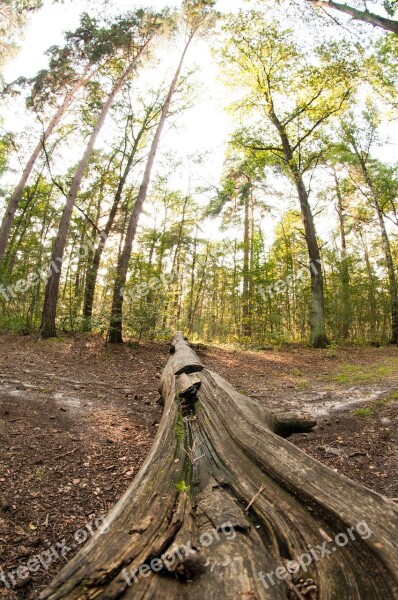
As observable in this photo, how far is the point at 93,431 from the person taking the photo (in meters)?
4.21

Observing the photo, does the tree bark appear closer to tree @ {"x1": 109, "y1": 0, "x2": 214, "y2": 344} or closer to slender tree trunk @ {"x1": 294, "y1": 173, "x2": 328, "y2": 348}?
tree @ {"x1": 109, "y1": 0, "x2": 214, "y2": 344}

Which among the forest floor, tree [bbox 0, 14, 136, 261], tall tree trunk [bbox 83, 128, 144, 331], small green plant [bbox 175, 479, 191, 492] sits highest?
tree [bbox 0, 14, 136, 261]

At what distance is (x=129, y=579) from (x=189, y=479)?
0.98 metres

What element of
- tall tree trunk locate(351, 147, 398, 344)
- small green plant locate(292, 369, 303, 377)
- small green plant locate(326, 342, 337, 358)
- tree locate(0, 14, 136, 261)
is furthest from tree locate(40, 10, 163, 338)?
tall tree trunk locate(351, 147, 398, 344)

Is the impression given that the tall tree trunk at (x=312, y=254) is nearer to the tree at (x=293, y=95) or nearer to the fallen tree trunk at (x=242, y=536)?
the tree at (x=293, y=95)

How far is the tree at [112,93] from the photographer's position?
11.1 m

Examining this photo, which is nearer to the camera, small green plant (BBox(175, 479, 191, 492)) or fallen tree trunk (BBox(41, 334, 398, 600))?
fallen tree trunk (BBox(41, 334, 398, 600))

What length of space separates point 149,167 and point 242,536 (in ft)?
38.5

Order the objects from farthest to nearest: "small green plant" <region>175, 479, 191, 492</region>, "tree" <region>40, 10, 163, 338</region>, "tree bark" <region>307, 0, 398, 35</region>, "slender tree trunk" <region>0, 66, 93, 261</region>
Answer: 1. "slender tree trunk" <region>0, 66, 93, 261</region>
2. "tree" <region>40, 10, 163, 338</region>
3. "tree bark" <region>307, 0, 398, 35</region>
4. "small green plant" <region>175, 479, 191, 492</region>

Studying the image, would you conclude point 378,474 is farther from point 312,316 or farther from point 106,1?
point 106,1

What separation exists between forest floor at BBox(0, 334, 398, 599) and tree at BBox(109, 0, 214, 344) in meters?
1.33

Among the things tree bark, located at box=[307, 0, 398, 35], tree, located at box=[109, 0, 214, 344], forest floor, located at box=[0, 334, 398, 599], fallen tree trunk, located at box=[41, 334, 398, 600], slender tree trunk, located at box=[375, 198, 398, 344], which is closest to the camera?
fallen tree trunk, located at box=[41, 334, 398, 600]

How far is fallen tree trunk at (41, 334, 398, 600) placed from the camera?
4.06 ft

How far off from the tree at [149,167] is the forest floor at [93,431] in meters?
1.33
